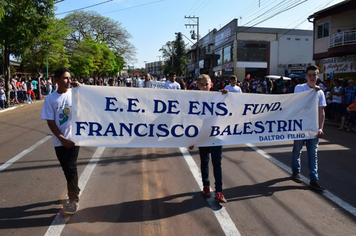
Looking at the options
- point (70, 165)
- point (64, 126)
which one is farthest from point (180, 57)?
point (70, 165)

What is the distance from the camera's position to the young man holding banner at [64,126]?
12.1ft

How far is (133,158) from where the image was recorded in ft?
22.0

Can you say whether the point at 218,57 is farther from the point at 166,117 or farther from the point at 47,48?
the point at 166,117

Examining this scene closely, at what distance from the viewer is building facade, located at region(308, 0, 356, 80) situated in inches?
827

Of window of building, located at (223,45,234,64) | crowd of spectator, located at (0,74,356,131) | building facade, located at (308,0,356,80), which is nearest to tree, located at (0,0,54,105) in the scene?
crowd of spectator, located at (0,74,356,131)

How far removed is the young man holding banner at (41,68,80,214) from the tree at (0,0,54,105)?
570 inches

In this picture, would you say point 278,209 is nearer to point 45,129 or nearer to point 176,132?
point 176,132

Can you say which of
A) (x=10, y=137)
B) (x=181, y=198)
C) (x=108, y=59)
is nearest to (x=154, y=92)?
(x=181, y=198)

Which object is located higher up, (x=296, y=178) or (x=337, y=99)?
(x=337, y=99)

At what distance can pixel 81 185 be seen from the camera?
4.89 meters

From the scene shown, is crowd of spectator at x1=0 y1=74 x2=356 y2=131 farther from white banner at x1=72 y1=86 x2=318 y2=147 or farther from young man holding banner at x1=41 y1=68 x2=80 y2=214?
young man holding banner at x1=41 y1=68 x2=80 y2=214

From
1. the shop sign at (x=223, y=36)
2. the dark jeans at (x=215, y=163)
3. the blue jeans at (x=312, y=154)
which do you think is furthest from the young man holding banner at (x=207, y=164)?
the shop sign at (x=223, y=36)

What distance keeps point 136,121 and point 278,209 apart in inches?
94.3

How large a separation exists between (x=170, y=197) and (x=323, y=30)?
25.3 m
